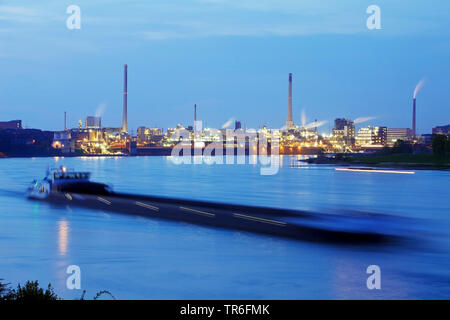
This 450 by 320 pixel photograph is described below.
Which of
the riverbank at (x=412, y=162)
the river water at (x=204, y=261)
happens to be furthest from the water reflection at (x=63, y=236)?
the riverbank at (x=412, y=162)

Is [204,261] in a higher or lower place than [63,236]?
higher

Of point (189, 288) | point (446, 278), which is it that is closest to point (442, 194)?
point (446, 278)

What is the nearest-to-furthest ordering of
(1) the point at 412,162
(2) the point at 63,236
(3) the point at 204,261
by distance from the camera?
1. (3) the point at 204,261
2. (2) the point at 63,236
3. (1) the point at 412,162

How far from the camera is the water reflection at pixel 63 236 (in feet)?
67.0

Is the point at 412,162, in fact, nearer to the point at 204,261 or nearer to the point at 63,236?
the point at 63,236

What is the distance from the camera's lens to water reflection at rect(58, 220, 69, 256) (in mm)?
20422

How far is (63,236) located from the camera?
23.8 meters

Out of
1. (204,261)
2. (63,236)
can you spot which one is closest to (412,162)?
(63,236)

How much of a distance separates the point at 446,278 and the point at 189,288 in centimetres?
690

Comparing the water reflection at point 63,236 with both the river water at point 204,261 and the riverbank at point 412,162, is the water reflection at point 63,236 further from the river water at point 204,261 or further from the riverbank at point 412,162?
the riverbank at point 412,162

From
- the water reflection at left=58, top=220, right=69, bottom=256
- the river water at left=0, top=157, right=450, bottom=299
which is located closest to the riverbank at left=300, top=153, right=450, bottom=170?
the river water at left=0, top=157, right=450, bottom=299

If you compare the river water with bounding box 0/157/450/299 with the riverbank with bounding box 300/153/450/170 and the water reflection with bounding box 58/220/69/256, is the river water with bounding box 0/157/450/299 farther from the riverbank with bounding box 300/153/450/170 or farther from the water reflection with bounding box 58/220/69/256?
the riverbank with bounding box 300/153/450/170

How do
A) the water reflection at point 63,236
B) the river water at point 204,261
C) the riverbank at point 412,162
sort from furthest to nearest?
the riverbank at point 412,162 → the water reflection at point 63,236 → the river water at point 204,261

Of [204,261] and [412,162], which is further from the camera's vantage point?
[412,162]
